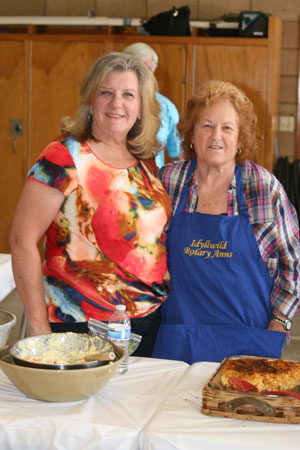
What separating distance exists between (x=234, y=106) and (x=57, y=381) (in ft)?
3.86

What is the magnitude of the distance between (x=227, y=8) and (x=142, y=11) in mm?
768

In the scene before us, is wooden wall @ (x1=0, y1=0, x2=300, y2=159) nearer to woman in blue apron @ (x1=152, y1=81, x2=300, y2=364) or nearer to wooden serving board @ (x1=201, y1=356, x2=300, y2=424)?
woman in blue apron @ (x1=152, y1=81, x2=300, y2=364)

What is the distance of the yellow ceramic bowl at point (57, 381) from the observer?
1380mm

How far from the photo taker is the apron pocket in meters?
2.01

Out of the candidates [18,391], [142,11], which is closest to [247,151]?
[18,391]

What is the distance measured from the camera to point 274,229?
2061 millimetres

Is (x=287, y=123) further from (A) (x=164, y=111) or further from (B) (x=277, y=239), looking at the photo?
(B) (x=277, y=239)

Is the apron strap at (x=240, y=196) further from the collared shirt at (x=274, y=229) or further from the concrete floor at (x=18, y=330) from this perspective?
the concrete floor at (x=18, y=330)

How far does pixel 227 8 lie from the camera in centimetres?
574

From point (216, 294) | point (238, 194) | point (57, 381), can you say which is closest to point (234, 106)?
point (238, 194)

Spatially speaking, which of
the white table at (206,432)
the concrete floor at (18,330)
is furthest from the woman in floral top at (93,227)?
the concrete floor at (18,330)

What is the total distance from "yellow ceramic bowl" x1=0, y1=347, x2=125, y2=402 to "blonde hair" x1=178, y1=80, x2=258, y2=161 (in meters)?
1.04

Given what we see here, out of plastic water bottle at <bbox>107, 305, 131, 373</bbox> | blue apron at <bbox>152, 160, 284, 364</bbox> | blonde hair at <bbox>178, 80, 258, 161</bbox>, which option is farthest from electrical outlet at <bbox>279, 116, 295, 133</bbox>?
plastic water bottle at <bbox>107, 305, 131, 373</bbox>

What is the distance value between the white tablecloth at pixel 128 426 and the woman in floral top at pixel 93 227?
403 mm
